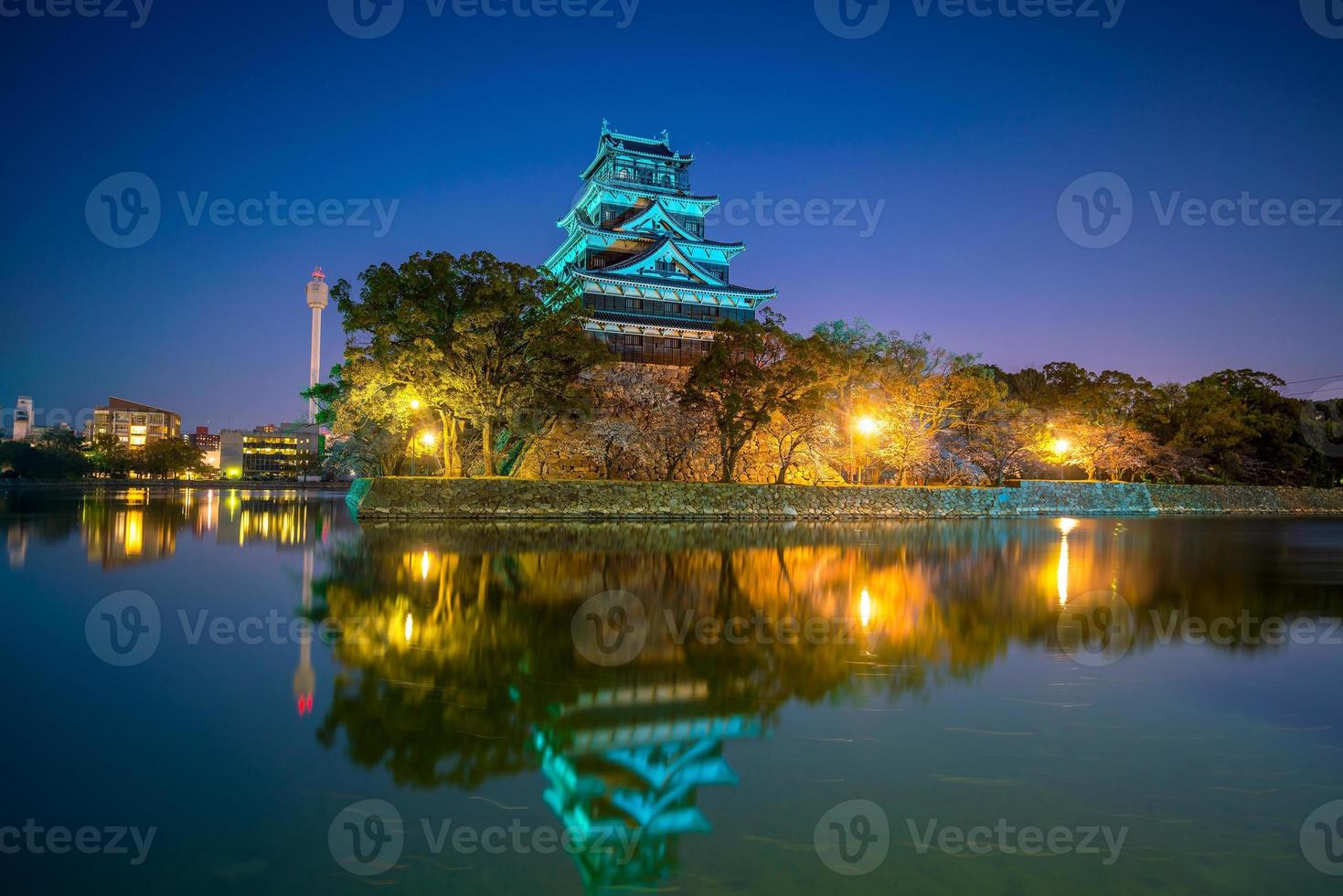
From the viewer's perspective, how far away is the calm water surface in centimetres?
346

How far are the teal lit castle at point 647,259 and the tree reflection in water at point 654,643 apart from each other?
27700mm

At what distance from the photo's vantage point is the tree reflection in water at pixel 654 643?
4488mm

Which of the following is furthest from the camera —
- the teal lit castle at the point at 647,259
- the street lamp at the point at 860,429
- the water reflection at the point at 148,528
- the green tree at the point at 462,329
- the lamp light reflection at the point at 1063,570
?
the teal lit castle at the point at 647,259

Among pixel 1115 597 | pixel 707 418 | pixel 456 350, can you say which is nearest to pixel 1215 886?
pixel 1115 597

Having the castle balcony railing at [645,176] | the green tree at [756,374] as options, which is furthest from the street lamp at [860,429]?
the castle balcony railing at [645,176]

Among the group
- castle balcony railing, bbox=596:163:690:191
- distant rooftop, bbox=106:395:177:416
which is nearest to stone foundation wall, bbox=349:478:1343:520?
castle balcony railing, bbox=596:163:690:191

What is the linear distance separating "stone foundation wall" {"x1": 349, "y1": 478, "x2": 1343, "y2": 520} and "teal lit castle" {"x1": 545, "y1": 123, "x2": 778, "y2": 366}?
42.9 feet

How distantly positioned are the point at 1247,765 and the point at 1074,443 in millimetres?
44808

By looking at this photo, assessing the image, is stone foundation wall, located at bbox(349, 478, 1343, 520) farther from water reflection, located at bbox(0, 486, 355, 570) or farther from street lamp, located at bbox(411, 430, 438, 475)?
street lamp, located at bbox(411, 430, 438, 475)

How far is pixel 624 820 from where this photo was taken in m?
3.88

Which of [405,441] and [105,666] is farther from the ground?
[405,441]

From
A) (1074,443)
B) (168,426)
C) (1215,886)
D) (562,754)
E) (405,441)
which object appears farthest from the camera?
(168,426)

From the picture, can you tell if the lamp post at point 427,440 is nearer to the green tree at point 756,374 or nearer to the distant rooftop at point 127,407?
the green tree at point 756,374

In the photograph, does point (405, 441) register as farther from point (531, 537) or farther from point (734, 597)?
point (734, 597)
